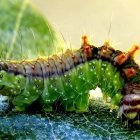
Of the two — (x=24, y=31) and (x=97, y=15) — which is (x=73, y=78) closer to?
(x=24, y=31)

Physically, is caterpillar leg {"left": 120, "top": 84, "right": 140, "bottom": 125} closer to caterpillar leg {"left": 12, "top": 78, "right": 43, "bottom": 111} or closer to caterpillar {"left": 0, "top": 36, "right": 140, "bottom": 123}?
caterpillar {"left": 0, "top": 36, "right": 140, "bottom": 123}

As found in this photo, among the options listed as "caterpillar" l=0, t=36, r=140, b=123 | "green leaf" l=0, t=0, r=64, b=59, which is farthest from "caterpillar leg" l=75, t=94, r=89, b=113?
"green leaf" l=0, t=0, r=64, b=59

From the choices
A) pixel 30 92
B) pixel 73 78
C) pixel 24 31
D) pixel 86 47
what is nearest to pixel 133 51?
pixel 86 47

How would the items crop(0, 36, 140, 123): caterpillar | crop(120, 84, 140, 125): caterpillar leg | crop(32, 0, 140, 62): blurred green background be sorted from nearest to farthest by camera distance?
crop(120, 84, 140, 125): caterpillar leg, crop(0, 36, 140, 123): caterpillar, crop(32, 0, 140, 62): blurred green background

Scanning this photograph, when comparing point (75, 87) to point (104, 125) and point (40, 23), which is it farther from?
point (40, 23)

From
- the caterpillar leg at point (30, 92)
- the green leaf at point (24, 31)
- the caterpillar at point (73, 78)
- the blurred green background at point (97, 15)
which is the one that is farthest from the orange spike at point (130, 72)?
the blurred green background at point (97, 15)

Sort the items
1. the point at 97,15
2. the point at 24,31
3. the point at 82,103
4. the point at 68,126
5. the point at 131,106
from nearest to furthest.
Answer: the point at 68,126 < the point at 131,106 < the point at 82,103 < the point at 24,31 < the point at 97,15

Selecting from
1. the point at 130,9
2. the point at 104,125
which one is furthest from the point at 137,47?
the point at 130,9
